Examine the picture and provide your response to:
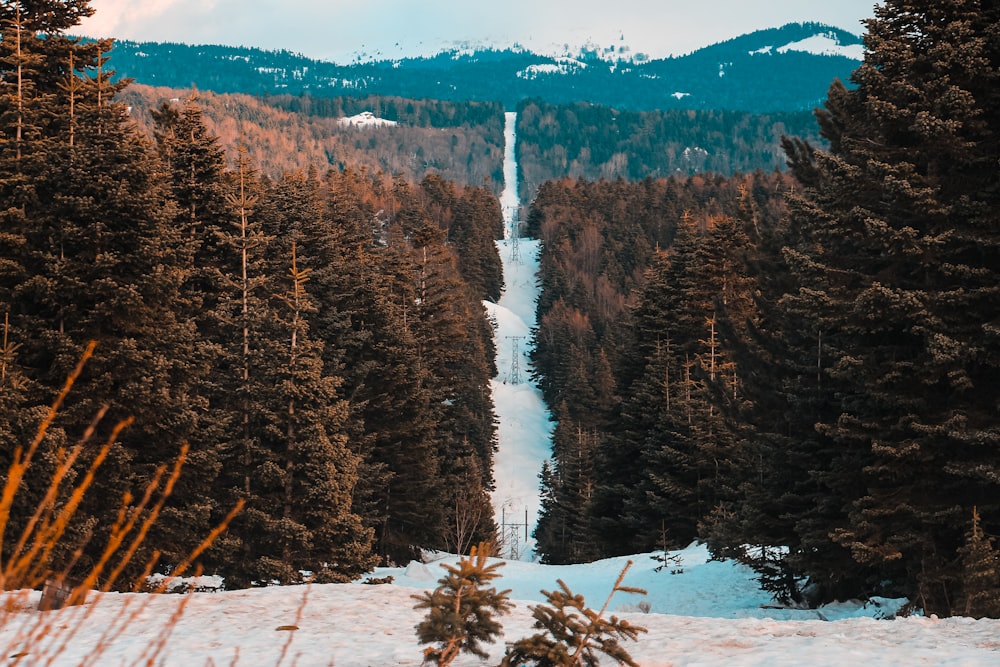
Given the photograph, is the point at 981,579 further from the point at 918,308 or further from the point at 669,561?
the point at 669,561

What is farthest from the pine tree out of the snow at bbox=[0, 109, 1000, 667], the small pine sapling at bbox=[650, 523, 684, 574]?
the small pine sapling at bbox=[650, 523, 684, 574]

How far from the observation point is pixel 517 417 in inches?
3647

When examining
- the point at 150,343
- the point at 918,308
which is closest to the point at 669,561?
the point at 918,308

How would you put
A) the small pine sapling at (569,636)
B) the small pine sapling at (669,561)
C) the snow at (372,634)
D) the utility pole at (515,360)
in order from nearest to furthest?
the small pine sapling at (569,636), the snow at (372,634), the small pine sapling at (669,561), the utility pole at (515,360)

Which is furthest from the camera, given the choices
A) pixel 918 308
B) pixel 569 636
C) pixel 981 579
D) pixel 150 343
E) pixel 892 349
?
pixel 150 343

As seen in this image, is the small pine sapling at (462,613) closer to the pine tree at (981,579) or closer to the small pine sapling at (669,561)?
the pine tree at (981,579)

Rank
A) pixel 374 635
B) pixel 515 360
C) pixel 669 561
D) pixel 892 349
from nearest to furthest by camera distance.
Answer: pixel 374 635 → pixel 892 349 → pixel 669 561 → pixel 515 360

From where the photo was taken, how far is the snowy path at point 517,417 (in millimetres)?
71938

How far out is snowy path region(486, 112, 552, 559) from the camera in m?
71.9

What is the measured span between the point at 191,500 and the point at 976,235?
1257 centimetres

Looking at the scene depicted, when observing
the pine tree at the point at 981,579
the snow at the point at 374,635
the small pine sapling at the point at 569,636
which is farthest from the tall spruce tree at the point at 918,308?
the small pine sapling at the point at 569,636

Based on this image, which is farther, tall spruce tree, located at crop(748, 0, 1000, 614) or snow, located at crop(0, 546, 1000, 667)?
tall spruce tree, located at crop(748, 0, 1000, 614)

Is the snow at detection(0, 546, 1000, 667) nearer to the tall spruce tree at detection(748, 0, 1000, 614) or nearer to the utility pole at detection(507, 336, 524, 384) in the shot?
the tall spruce tree at detection(748, 0, 1000, 614)

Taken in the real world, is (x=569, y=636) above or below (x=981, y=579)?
above
